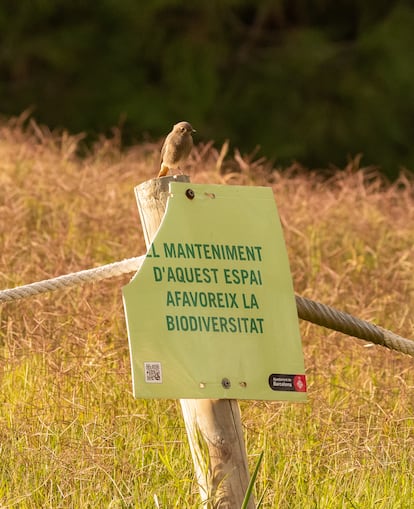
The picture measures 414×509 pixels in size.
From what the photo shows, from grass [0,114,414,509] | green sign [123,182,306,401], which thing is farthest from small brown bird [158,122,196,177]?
green sign [123,182,306,401]

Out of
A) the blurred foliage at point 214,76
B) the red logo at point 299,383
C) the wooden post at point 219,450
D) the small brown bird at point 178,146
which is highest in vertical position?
the blurred foliage at point 214,76

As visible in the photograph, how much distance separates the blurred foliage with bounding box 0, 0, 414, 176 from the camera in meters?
11.6

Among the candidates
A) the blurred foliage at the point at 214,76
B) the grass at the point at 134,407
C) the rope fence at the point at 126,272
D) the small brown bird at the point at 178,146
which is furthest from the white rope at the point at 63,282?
the blurred foliage at the point at 214,76

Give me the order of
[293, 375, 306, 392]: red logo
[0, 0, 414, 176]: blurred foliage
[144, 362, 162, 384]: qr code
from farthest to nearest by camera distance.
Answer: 1. [0, 0, 414, 176]: blurred foliage
2. [293, 375, 306, 392]: red logo
3. [144, 362, 162, 384]: qr code

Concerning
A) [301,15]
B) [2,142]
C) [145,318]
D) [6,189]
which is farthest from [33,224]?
[301,15]

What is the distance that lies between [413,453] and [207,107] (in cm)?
880

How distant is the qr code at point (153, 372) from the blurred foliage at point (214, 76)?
8.99 m

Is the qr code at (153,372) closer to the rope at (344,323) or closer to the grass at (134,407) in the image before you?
the grass at (134,407)

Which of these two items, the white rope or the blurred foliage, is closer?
the white rope

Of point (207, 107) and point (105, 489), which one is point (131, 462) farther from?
point (207, 107)

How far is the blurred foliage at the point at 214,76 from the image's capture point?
1159cm

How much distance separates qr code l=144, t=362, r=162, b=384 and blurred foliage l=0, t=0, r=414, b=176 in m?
8.99

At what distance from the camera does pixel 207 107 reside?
11.8 m

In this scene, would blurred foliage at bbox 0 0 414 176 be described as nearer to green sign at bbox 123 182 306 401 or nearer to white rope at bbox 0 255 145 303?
white rope at bbox 0 255 145 303
